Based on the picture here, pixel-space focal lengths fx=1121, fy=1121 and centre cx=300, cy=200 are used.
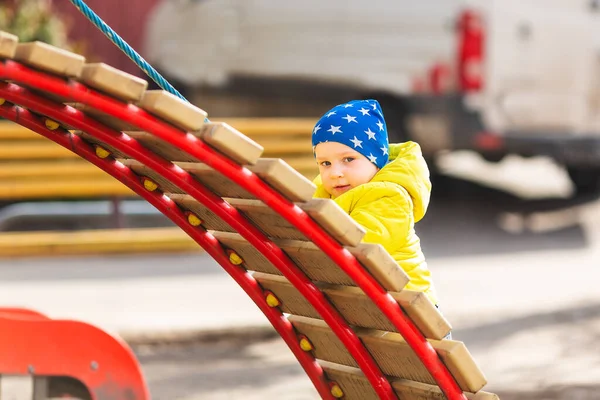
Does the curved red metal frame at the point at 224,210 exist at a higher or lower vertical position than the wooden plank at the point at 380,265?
higher

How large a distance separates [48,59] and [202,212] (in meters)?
0.92

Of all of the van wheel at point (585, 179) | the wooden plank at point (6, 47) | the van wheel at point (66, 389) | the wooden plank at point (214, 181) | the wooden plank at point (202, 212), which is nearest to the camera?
the wooden plank at point (6, 47)

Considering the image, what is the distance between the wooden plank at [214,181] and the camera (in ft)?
9.51

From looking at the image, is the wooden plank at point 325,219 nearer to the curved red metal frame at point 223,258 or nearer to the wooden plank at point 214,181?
the wooden plank at point 214,181

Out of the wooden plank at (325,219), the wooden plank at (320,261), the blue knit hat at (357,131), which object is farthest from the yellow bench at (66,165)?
the wooden plank at (325,219)

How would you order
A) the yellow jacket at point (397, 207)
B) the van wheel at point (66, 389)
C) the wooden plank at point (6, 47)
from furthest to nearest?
the van wheel at point (66, 389), the yellow jacket at point (397, 207), the wooden plank at point (6, 47)

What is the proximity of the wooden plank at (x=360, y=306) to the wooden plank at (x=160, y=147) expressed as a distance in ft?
1.77

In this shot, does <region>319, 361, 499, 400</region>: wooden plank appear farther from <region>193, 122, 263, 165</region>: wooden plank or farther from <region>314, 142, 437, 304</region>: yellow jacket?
<region>193, 122, 263, 165</region>: wooden plank

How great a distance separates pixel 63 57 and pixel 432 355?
121 cm

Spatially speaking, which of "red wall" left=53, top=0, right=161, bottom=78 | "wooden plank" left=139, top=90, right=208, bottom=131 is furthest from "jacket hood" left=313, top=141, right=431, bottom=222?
"red wall" left=53, top=0, right=161, bottom=78

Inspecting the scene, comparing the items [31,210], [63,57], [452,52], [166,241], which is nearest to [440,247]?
[452,52]

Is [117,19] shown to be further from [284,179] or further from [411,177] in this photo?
[284,179]

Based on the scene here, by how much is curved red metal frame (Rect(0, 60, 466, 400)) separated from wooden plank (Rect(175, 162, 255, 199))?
174 mm

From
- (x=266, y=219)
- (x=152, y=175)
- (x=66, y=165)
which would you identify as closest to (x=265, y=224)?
(x=266, y=219)
